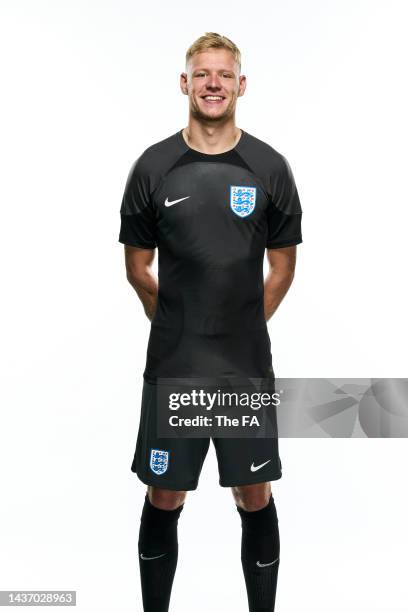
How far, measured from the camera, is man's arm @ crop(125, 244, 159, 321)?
3.85m

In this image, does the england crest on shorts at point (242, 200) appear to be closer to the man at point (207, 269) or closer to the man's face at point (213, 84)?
the man at point (207, 269)

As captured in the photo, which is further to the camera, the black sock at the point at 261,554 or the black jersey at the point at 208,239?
the black sock at the point at 261,554

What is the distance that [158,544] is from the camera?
3.86 m

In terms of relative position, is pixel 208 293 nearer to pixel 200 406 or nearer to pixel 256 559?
pixel 200 406

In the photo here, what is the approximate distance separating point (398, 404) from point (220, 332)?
61.4 inches

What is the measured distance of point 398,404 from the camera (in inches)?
194

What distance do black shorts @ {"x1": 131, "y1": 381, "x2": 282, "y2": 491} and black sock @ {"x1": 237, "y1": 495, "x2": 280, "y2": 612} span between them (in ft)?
0.59

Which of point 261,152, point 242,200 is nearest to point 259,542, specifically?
point 242,200

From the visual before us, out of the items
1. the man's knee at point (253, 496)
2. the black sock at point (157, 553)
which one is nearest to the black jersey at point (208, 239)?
the man's knee at point (253, 496)

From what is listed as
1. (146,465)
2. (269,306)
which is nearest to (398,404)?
(269,306)

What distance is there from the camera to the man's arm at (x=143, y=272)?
385 cm

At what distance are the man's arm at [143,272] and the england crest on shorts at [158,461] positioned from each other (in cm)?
54

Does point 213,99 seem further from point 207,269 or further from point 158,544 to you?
point 158,544

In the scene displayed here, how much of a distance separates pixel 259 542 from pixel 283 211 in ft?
4.14
